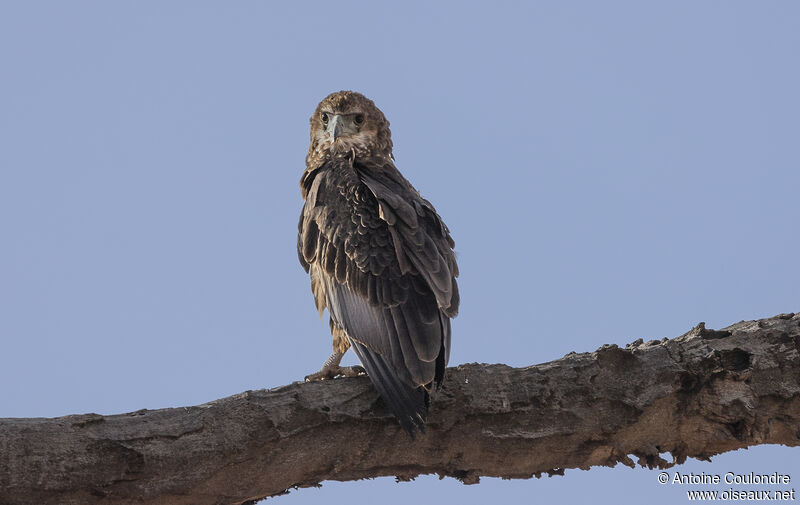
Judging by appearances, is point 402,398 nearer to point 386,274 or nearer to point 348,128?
point 386,274

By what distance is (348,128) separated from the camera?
8125mm

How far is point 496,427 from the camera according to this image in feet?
18.5

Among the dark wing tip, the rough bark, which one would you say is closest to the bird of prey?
the dark wing tip

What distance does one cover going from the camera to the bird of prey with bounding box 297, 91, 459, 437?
18.8 feet

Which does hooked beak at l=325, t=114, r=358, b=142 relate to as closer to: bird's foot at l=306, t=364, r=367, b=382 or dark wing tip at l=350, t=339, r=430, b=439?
bird's foot at l=306, t=364, r=367, b=382

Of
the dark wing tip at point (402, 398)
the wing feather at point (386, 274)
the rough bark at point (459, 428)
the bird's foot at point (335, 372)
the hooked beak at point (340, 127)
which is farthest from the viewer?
the hooked beak at point (340, 127)

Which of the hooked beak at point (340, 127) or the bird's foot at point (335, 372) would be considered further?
the hooked beak at point (340, 127)

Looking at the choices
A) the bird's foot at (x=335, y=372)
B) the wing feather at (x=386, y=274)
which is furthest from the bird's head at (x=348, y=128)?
the bird's foot at (x=335, y=372)

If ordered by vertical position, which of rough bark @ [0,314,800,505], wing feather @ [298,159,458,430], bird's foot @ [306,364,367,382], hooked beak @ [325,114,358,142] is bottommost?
rough bark @ [0,314,800,505]

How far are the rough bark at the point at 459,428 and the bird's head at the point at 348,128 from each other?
2803 millimetres

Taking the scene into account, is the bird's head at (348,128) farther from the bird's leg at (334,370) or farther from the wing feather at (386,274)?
the bird's leg at (334,370)

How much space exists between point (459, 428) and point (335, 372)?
1.10 m

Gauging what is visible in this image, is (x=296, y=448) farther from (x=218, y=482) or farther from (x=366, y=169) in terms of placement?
(x=366, y=169)

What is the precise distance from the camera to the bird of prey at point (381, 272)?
225 inches
